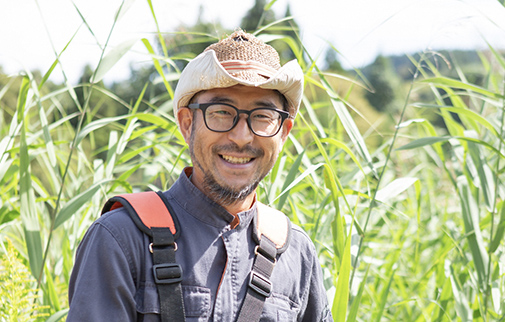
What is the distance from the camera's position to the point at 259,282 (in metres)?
1.32

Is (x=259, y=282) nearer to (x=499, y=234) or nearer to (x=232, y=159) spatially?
(x=232, y=159)

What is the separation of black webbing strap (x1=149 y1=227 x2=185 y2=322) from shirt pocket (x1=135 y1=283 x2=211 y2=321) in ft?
0.06

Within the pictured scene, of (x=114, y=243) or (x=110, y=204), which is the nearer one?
(x=114, y=243)

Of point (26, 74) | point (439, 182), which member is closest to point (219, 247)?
point (26, 74)

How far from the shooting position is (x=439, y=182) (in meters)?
4.07

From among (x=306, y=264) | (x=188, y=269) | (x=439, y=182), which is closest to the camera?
(x=188, y=269)

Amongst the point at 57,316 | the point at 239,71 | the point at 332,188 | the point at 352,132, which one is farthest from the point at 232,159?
the point at 57,316

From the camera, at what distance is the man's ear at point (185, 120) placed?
4.69ft

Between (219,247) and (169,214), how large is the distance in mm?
165

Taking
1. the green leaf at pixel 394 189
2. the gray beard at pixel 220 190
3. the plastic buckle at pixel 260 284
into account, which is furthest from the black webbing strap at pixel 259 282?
the green leaf at pixel 394 189

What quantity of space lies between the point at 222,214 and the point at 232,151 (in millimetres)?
175

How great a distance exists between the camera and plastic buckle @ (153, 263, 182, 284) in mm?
1165

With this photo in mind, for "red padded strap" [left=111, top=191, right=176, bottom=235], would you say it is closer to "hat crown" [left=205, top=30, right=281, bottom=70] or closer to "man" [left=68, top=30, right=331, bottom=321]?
"man" [left=68, top=30, right=331, bottom=321]

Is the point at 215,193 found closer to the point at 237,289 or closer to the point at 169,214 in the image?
the point at 169,214
